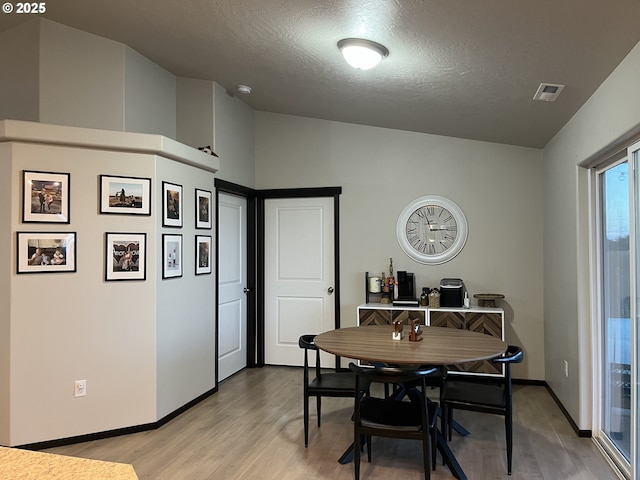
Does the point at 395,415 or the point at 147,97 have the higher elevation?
the point at 147,97

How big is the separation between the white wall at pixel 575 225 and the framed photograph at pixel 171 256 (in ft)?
10.2

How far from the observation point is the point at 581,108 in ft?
10.2

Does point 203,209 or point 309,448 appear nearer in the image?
point 309,448

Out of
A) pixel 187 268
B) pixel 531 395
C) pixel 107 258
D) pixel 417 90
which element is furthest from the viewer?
pixel 531 395

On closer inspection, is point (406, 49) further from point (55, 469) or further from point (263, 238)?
point (263, 238)

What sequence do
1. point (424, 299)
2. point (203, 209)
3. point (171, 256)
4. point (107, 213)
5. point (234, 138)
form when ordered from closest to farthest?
1. point (107, 213)
2. point (171, 256)
3. point (203, 209)
4. point (424, 299)
5. point (234, 138)

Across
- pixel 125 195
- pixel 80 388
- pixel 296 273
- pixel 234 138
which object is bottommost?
pixel 80 388

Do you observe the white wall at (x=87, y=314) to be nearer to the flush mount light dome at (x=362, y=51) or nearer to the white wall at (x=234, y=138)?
the white wall at (x=234, y=138)

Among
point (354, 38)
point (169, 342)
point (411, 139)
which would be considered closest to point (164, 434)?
point (169, 342)

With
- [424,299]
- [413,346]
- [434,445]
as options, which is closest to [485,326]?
[424,299]

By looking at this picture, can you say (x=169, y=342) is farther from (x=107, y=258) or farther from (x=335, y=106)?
(x=335, y=106)

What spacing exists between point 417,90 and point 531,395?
2.98 metres

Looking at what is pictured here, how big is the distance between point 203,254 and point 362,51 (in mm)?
2318

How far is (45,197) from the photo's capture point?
3100mm
